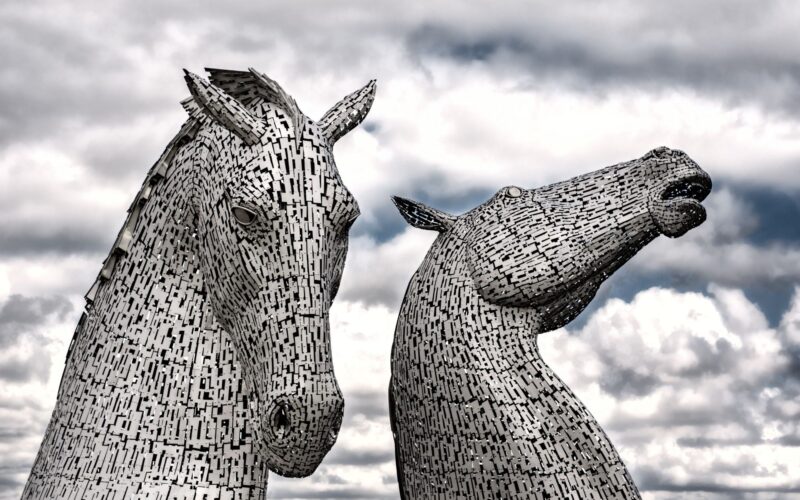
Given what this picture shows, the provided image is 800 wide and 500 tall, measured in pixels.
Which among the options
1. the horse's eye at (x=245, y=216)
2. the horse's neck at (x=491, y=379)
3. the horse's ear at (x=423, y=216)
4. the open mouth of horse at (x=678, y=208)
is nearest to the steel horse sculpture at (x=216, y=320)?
the horse's eye at (x=245, y=216)

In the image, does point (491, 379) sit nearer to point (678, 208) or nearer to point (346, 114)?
point (678, 208)

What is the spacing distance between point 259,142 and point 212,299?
456 millimetres

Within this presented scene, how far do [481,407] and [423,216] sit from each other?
1.07 m

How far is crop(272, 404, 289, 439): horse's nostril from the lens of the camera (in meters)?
2.56

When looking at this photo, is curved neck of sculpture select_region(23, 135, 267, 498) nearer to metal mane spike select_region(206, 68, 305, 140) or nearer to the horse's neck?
metal mane spike select_region(206, 68, 305, 140)

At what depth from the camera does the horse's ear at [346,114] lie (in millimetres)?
3053

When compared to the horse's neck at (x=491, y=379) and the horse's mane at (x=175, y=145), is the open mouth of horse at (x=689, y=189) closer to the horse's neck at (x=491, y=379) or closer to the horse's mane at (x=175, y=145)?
the horse's neck at (x=491, y=379)

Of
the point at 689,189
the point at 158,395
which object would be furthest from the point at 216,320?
the point at 689,189

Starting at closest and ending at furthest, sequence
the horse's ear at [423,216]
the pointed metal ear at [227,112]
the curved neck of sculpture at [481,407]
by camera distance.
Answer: the pointed metal ear at [227,112], the curved neck of sculpture at [481,407], the horse's ear at [423,216]

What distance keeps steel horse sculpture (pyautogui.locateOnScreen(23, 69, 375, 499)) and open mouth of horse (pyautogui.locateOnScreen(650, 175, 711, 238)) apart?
1.96 m

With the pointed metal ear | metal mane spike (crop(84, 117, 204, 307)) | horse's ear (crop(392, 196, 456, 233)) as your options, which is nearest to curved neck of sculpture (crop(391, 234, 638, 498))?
horse's ear (crop(392, 196, 456, 233))

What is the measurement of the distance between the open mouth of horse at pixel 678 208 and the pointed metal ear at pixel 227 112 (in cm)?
234

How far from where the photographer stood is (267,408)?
2.57 m

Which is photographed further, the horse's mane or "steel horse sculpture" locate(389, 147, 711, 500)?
"steel horse sculpture" locate(389, 147, 711, 500)
